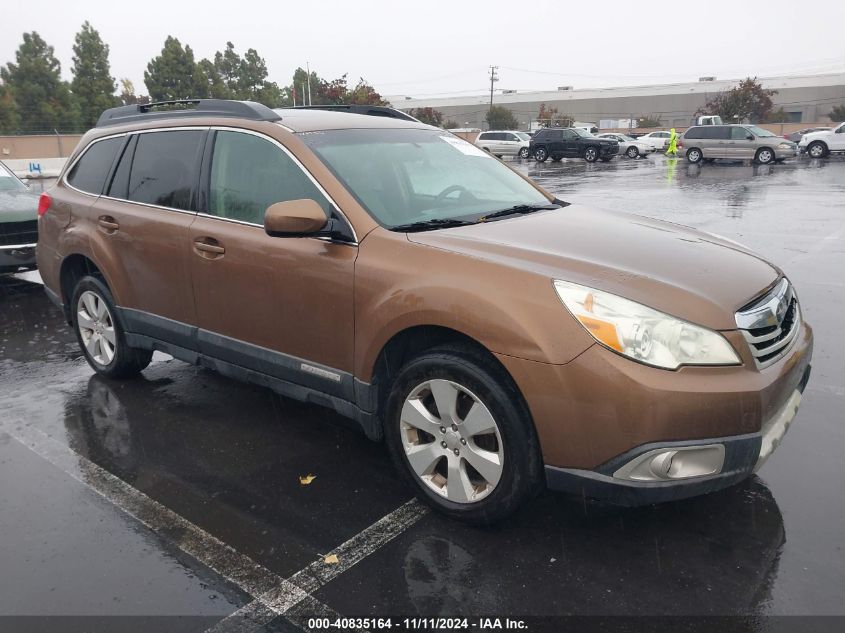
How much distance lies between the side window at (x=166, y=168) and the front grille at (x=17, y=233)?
13.6ft

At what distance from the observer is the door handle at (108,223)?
15.3 feet

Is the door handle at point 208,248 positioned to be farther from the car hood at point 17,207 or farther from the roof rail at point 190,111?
the car hood at point 17,207

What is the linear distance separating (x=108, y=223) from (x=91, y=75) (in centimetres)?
5730

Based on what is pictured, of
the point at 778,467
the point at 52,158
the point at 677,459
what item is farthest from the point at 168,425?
the point at 52,158

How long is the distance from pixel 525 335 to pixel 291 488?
157cm

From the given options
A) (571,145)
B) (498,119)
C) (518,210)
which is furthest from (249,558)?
(498,119)

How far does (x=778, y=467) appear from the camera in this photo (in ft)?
11.9

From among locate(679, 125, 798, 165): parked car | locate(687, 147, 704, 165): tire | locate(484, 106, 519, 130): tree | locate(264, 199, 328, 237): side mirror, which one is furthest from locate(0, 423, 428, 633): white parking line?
locate(484, 106, 519, 130): tree

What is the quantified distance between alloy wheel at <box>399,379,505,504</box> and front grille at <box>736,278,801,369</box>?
1.11 meters

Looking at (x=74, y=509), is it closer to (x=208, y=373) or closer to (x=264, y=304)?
(x=264, y=304)

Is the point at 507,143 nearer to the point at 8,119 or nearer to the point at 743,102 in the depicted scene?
the point at 743,102

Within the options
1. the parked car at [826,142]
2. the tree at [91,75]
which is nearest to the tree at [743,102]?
the parked car at [826,142]

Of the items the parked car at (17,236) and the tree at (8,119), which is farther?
the tree at (8,119)

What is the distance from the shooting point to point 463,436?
9.96 feet
